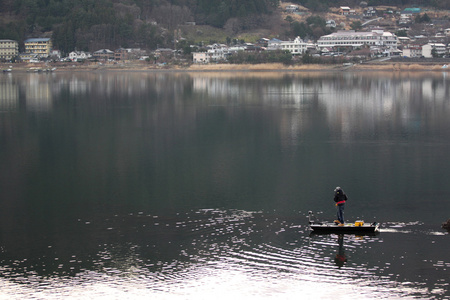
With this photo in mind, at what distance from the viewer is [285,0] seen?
140 metres

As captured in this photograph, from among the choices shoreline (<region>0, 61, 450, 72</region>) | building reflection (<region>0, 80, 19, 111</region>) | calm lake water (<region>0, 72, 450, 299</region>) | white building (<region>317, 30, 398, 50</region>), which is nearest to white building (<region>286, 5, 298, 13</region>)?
white building (<region>317, 30, 398, 50</region>)

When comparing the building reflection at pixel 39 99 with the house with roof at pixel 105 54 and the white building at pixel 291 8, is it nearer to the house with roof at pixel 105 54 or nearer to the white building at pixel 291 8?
the house with roof at pixel 105 54

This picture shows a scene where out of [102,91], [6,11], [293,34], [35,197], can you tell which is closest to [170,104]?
[102,91]

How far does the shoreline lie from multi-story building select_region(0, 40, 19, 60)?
3.33 m

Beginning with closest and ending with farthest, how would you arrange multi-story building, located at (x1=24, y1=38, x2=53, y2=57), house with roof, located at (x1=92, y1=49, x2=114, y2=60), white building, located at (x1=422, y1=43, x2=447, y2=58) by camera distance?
white building, located at (x1=422, y1=43, x2=447, y2=58) < house with roof, located at (x1=92, y1=49, x2=114, y2=60) < multi-story building, located at (x1=24, y1=38, x2=53, y2=57)

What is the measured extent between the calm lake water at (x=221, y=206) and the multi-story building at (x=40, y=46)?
8229cm

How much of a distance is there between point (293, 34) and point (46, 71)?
137 ft

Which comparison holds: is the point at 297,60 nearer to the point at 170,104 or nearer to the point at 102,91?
the point at 102,91

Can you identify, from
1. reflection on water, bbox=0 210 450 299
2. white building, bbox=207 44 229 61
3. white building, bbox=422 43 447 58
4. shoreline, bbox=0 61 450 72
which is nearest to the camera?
reflection on water, bbox=0 210 450 299

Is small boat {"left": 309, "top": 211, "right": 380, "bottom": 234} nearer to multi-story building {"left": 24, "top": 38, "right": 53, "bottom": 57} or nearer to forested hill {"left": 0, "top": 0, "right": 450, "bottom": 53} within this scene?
forested hill {"left": 0, "top": 0, "right": 450, "bottom": 53}

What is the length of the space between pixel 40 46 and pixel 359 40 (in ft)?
170

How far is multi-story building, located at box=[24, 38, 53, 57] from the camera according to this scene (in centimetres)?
11119

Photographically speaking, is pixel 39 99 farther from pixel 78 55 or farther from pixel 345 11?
pixel 345 11

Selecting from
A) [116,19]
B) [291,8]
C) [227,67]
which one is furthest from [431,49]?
[116,19]
